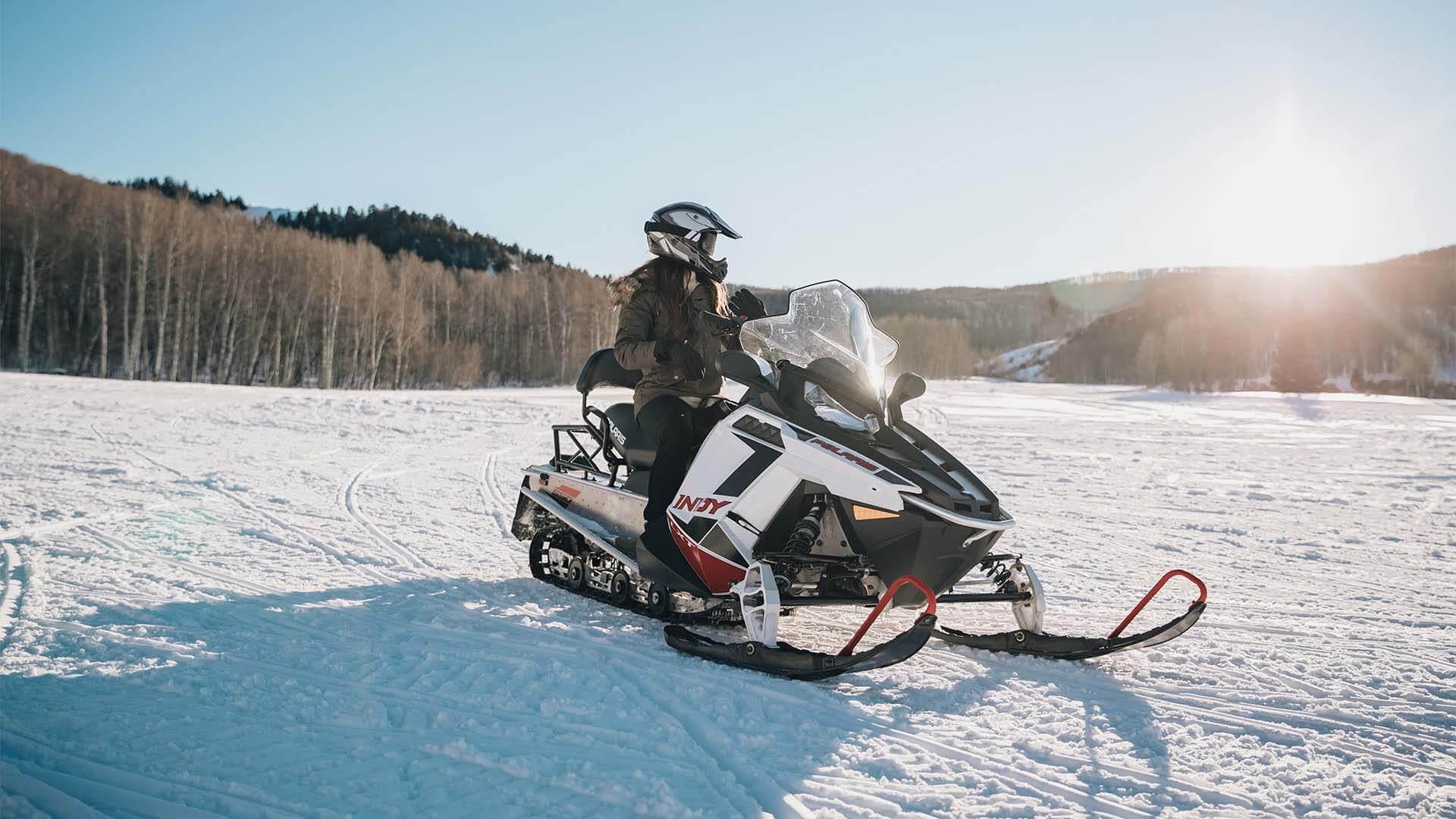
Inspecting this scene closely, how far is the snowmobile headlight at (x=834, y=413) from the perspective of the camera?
134 inches

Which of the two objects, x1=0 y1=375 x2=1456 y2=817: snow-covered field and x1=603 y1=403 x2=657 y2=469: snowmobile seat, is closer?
x1=0 y1=375 x2=1456 y2=817: snow-covered field

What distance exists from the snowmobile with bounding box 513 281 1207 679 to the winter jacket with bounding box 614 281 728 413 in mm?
304

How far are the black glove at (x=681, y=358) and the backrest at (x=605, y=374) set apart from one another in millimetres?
424

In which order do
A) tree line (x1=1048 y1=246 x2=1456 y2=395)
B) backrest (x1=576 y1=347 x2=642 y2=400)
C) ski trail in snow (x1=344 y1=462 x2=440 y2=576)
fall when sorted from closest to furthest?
backrest (x1=576 y1=347 x2=642 y2=400), ski trail in snow (x1=344 y1=462 x2=440 y2=576), tree line (x1=1048 y1=246 x2=1456 y2=395)

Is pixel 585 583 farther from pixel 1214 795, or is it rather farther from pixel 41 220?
pixel 41 220

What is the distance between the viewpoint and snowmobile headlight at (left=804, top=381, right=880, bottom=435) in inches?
134

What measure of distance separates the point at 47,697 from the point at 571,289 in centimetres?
5452

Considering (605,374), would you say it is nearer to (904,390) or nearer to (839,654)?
(904,390)

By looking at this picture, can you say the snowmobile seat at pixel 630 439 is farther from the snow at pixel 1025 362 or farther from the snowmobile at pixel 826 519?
the snow at pixel 1025 362

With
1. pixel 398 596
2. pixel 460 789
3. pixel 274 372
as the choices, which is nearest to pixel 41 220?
pixel 274 372

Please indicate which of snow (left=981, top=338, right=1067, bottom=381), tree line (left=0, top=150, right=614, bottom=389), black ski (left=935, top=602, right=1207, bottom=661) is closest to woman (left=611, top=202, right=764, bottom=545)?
black ski (left=935, top=602, right=1207, bottom=661)

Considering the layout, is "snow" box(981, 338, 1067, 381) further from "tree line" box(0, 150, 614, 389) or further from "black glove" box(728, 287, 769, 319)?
"black glove" box(728, 287, 769, 319)

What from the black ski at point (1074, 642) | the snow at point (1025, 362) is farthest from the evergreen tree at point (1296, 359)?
the black ski at point (1074, 642)

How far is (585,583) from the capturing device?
4.49m
